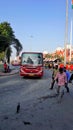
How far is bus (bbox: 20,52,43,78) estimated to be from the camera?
30.7 metres

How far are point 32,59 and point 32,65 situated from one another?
0.59 m

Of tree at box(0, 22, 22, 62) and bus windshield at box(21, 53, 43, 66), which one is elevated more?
tree at box(0, 22, 22, 62)

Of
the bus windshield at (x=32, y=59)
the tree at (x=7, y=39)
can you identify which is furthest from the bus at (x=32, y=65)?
the tree at (x=7, y=39)

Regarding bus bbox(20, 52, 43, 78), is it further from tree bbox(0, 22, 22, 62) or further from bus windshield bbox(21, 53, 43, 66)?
tree bbox(0, 22, 22, 62)

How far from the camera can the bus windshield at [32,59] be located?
101 ft

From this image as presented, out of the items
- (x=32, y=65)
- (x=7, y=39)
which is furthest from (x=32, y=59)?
(x=7, y=39)

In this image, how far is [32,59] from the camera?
3080 cm

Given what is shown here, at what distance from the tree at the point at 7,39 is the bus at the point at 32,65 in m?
30.0

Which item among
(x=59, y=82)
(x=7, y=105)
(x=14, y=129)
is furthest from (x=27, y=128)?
(x=59, y=82)

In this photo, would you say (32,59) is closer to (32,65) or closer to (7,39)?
(32,65)

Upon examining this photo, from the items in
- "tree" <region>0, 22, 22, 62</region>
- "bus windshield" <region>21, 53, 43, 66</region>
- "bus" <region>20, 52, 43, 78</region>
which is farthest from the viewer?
"tree" <region>0, 22, 22, 62</region>

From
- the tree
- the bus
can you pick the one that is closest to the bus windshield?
the bus

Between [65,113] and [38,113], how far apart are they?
0.90 metres

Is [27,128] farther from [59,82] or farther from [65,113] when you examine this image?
[59,82]
